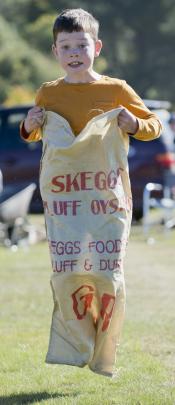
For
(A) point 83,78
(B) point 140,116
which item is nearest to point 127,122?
(B) point 140,116

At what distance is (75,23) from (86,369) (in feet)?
7.05

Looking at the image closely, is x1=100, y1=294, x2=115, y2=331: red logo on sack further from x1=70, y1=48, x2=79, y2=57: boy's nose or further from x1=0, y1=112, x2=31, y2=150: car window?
x1=0, y1=112, x2=31, y2=150: car window

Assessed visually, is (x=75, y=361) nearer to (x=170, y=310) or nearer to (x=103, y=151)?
(x=103, y=151)

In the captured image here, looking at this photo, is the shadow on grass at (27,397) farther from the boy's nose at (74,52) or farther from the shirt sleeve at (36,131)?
the boy's nose at (74,52)

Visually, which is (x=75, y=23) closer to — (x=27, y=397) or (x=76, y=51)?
(x=76, y=51)

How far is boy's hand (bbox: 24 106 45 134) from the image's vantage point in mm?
6953

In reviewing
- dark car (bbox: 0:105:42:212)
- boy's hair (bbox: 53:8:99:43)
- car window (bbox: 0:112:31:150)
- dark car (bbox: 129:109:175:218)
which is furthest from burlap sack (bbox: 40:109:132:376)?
car window (bbox: 0:112:31:150)

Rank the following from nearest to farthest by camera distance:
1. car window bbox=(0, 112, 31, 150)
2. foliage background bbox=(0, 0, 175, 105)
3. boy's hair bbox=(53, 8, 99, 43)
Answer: boy's hair bbox=(53, 8, 99, 43), car window bbox=(0, 112, 31, 150), foliage background bbox=(0, 0, 175, 105)

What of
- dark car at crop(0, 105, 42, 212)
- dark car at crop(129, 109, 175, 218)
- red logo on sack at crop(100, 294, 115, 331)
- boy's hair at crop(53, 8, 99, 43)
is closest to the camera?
boy's hair at crop(53, 8, 99, 43)

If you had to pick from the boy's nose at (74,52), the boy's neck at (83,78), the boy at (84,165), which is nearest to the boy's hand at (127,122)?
the boy at (84,165)

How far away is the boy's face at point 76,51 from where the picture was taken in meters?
6.88

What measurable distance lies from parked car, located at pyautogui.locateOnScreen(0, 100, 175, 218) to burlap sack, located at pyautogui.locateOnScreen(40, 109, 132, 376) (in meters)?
12.7

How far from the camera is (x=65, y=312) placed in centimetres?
704

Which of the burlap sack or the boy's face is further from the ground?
the boy's face
